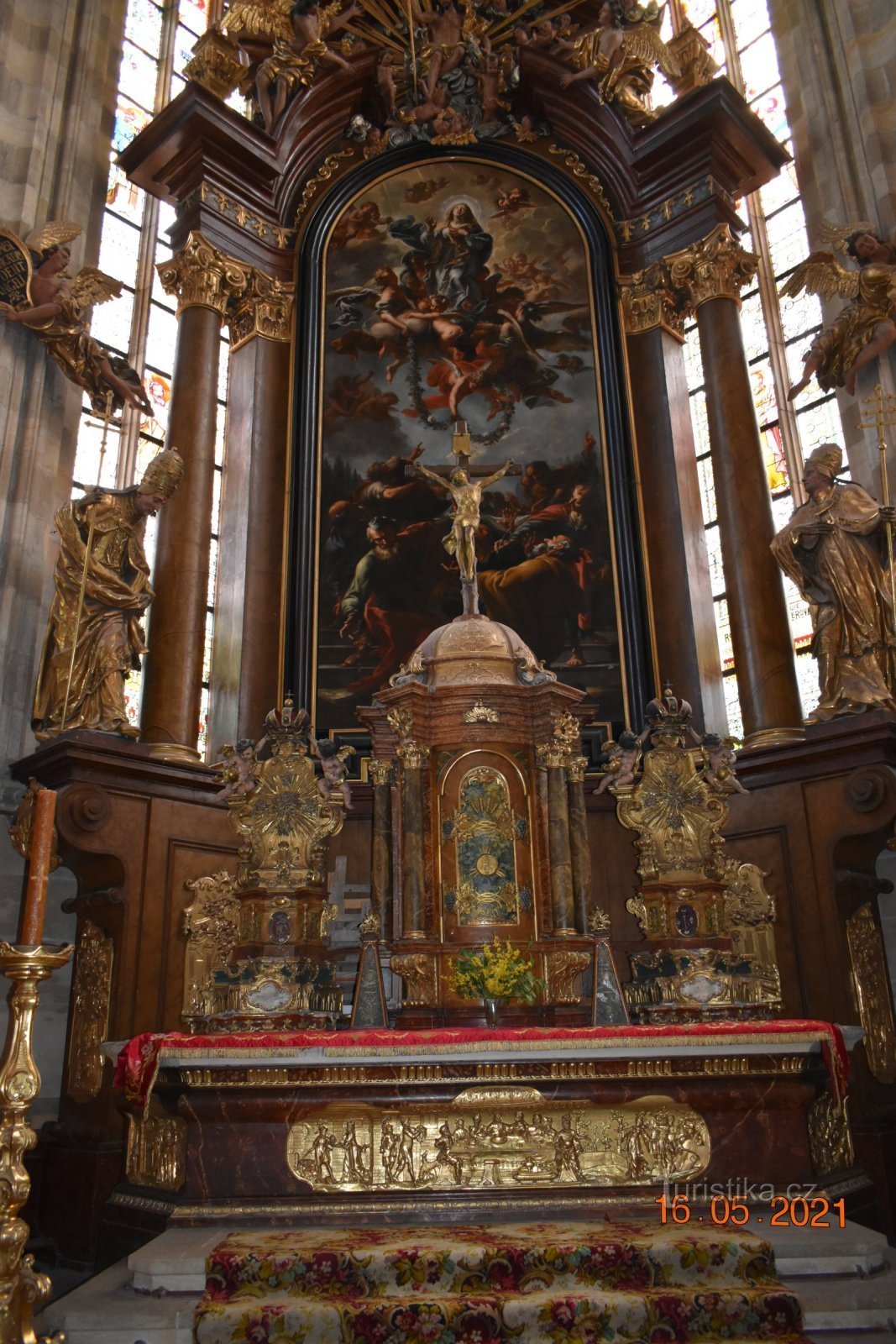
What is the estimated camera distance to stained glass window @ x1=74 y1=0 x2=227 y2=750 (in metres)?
10.3

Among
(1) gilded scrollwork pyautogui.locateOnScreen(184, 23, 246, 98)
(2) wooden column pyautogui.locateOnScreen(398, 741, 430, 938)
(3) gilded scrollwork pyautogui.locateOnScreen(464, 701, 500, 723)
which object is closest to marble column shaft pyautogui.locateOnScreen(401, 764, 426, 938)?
(2) wooden column pyautogui.locateOnScreen(398, 741, 430, 938)

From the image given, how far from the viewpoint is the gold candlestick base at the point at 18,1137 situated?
3270 millimetres

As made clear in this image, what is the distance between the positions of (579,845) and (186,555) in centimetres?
403

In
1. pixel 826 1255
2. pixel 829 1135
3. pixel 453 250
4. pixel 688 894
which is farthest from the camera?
pixel 453 250

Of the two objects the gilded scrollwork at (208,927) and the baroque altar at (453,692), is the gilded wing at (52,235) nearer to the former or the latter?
the baroque altar at (453,692)

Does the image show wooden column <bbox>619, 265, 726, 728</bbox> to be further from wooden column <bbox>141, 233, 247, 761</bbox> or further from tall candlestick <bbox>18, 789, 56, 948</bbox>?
tall candlestick <bbox>18, 789, 56, 948</bbox>

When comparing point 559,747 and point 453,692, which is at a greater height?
point 453,692

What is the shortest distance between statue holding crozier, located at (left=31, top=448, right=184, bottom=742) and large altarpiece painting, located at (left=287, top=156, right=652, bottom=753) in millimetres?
1800

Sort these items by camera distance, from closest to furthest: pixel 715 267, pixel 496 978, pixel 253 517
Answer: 1. pixel 496 978
2. pixel 253 517
3. pixel 715 267

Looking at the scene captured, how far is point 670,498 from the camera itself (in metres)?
9.88

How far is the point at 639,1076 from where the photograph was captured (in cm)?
513

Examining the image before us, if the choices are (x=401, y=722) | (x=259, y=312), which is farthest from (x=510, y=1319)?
(x=259, y=312)

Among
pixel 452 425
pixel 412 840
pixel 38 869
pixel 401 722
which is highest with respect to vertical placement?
pixel 452 425
